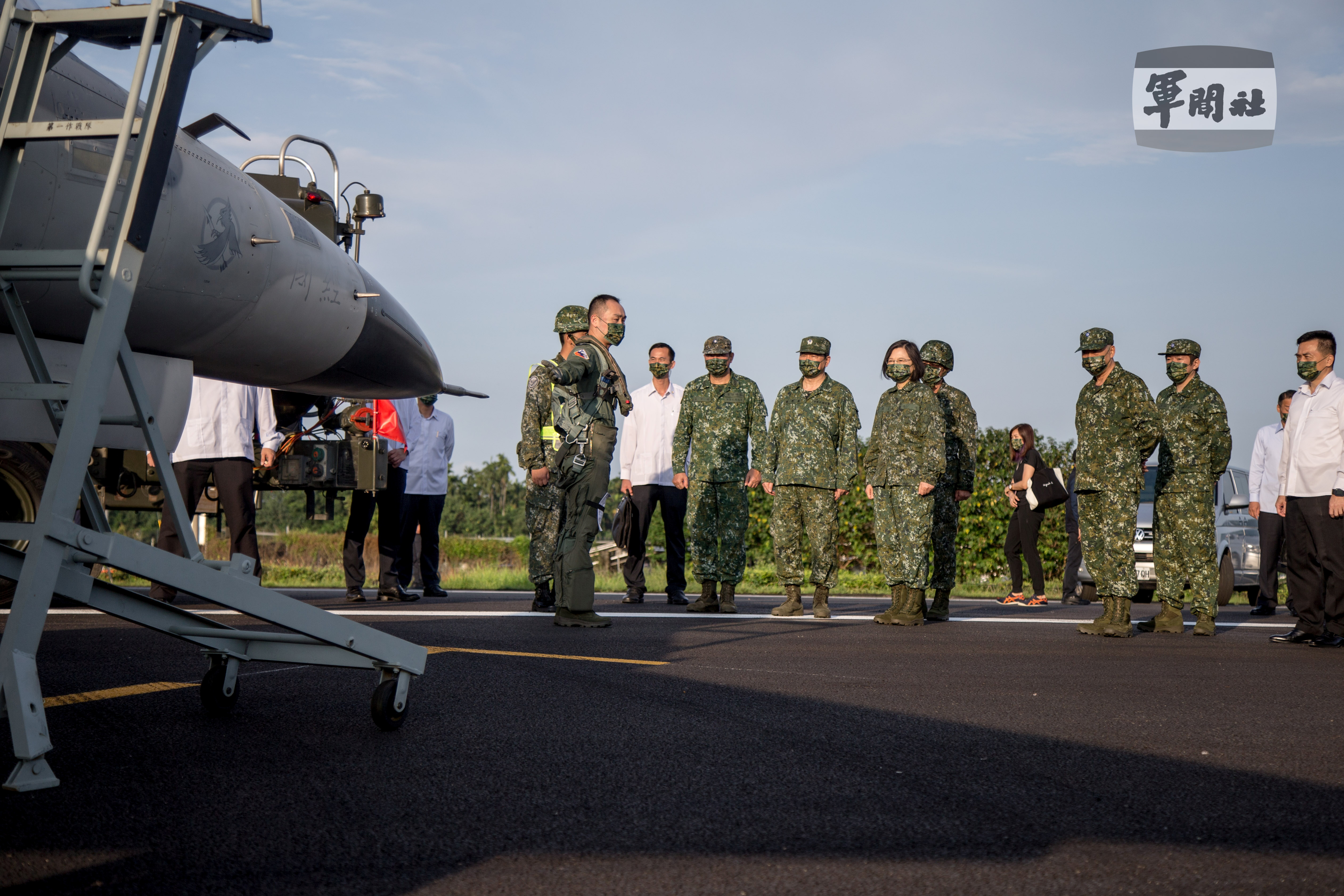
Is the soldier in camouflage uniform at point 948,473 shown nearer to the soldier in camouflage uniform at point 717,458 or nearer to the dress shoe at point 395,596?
the soldier in camouflage uniform at point 717,458

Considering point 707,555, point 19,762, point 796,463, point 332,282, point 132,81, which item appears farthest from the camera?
point 707,555

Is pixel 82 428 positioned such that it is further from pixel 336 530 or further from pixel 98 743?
pixel 336 530

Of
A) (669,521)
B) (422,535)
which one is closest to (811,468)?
(669,521)

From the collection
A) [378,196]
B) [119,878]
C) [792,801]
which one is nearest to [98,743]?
[119,878]

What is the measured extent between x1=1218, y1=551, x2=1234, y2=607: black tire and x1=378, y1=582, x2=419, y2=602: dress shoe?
8368 mm

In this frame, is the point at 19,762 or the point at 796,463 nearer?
the point at 19,762

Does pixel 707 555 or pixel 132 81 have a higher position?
pixel 132 81

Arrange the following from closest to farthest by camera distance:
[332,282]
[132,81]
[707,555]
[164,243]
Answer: [132,81] < [164,243] < [332,282] < [707,555]

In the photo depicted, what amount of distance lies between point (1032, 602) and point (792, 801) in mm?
9224

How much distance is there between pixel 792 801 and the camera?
112 inches

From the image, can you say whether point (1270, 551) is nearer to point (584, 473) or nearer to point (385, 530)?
point (584, 473)

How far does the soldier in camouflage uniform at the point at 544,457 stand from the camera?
767 cm

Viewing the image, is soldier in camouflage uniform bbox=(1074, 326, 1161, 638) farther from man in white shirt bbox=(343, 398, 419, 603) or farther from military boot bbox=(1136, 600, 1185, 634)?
man in white shirt bbox=(343, 398, 419, 603)

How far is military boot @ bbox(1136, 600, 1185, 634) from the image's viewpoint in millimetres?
7832
